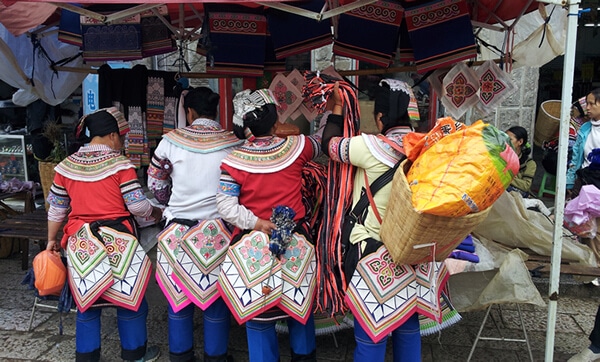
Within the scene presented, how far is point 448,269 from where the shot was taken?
9.64 ft

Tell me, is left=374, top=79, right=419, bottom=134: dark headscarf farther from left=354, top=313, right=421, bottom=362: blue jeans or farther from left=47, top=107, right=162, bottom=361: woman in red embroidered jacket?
left=47, top=107, right=162, bottom=361: woman in red embroidered jacket

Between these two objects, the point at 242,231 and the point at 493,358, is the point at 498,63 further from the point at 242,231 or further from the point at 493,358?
the point at 242,231

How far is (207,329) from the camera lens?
118 inches

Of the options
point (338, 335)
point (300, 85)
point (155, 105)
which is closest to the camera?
point (338, 335)

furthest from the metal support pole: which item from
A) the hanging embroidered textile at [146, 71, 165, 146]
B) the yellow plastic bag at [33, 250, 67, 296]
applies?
the hanging embroidered textile at [146, 71, 165, 146]

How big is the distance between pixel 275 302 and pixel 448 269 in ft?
3.50

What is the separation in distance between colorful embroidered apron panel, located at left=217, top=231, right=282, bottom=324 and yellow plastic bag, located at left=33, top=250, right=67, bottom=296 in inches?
42.5

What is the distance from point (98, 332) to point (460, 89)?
10.1 feet

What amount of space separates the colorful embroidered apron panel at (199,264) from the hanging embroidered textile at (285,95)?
1.41 m

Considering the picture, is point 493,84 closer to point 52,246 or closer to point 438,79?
point 438,79

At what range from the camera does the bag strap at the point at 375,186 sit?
95.5 inches

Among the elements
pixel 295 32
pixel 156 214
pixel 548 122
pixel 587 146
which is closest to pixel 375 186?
pixel 156 214

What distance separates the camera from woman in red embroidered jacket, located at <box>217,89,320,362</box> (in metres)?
2.63

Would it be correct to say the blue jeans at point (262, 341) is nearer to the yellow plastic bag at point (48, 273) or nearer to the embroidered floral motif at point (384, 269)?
the embroidered floral motif at point (384, 269)
